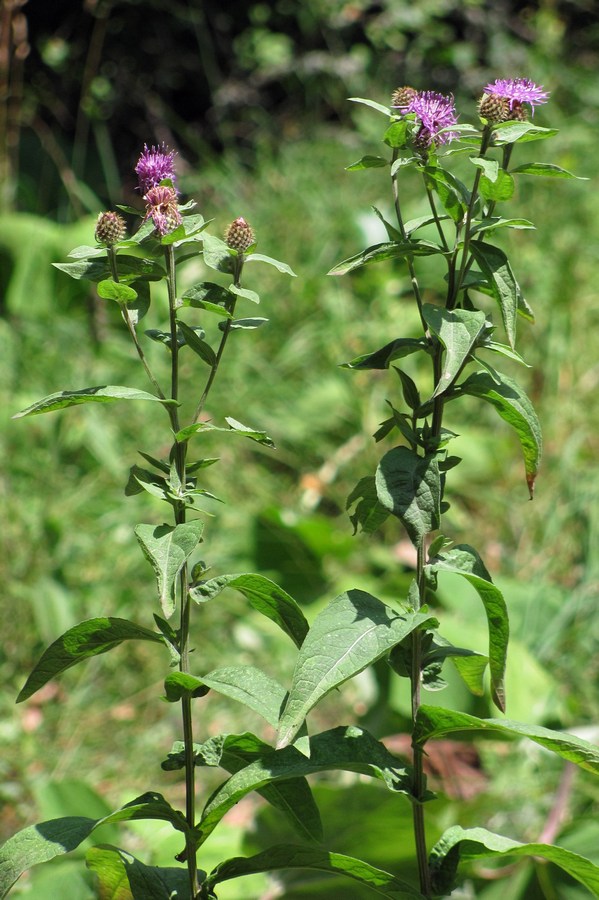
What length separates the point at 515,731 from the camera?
664 millimetres

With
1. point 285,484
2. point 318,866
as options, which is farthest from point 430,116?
point 285,484

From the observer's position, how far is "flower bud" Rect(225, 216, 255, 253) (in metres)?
0.74

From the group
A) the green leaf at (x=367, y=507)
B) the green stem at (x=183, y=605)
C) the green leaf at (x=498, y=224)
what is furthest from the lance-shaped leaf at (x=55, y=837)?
the green leaf at (x=498, y=224)

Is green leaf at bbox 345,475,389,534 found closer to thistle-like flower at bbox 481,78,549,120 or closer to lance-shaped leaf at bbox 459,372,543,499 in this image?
lance-shaped leaf at bbox 459,372,543,499

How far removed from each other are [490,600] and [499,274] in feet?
0.77

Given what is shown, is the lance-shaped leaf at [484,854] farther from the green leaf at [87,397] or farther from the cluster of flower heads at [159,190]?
the cluster of flower heads at [159,190]

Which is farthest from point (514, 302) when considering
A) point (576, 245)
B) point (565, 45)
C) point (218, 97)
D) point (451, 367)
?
point (565, 45)

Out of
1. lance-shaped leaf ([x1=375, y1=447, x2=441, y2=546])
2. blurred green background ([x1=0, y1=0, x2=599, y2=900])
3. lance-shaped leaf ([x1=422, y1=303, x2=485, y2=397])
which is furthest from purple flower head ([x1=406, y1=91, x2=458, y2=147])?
blurred green background ([x1=0, y1=0, x2=599, y2=900])

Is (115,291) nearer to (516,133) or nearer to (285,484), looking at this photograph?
(516,133)

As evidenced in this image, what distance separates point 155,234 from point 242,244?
65 millimetres

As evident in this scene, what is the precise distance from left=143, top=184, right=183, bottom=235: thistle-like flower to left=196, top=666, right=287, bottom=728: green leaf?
32 cm

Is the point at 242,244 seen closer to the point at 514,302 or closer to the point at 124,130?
the point at 514,302

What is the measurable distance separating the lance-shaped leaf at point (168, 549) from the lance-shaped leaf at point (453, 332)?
0.19 metres

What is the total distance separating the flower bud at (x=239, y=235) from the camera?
744mm
